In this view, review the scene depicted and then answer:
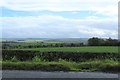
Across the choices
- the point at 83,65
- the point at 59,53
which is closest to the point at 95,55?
the point at 59,53

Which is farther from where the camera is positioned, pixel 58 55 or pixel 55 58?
pixel 58 55

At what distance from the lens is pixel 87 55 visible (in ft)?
34.0

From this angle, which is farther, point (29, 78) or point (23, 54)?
point (23, 54)

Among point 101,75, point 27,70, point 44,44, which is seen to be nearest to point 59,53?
point 27,70

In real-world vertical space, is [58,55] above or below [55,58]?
above

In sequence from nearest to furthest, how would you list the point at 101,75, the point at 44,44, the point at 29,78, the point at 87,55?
the point at 29,78 < the point at 101,75 < the point at 87,55 < the point at 44,44

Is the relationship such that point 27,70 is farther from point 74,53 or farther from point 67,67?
point 74,53

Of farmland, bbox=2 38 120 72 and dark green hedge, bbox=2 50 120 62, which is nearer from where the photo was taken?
farmland, bbox=2 38 120 72

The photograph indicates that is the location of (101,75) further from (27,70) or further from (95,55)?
(95,55)

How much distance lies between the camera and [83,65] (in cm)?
764

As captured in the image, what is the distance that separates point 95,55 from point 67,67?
380 cm

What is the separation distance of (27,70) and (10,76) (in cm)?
108

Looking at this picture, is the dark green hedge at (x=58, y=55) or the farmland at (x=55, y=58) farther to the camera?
the dark green hedge at (x=58, y=55)

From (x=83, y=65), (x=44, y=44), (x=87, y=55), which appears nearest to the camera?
(x=83, y=65)
